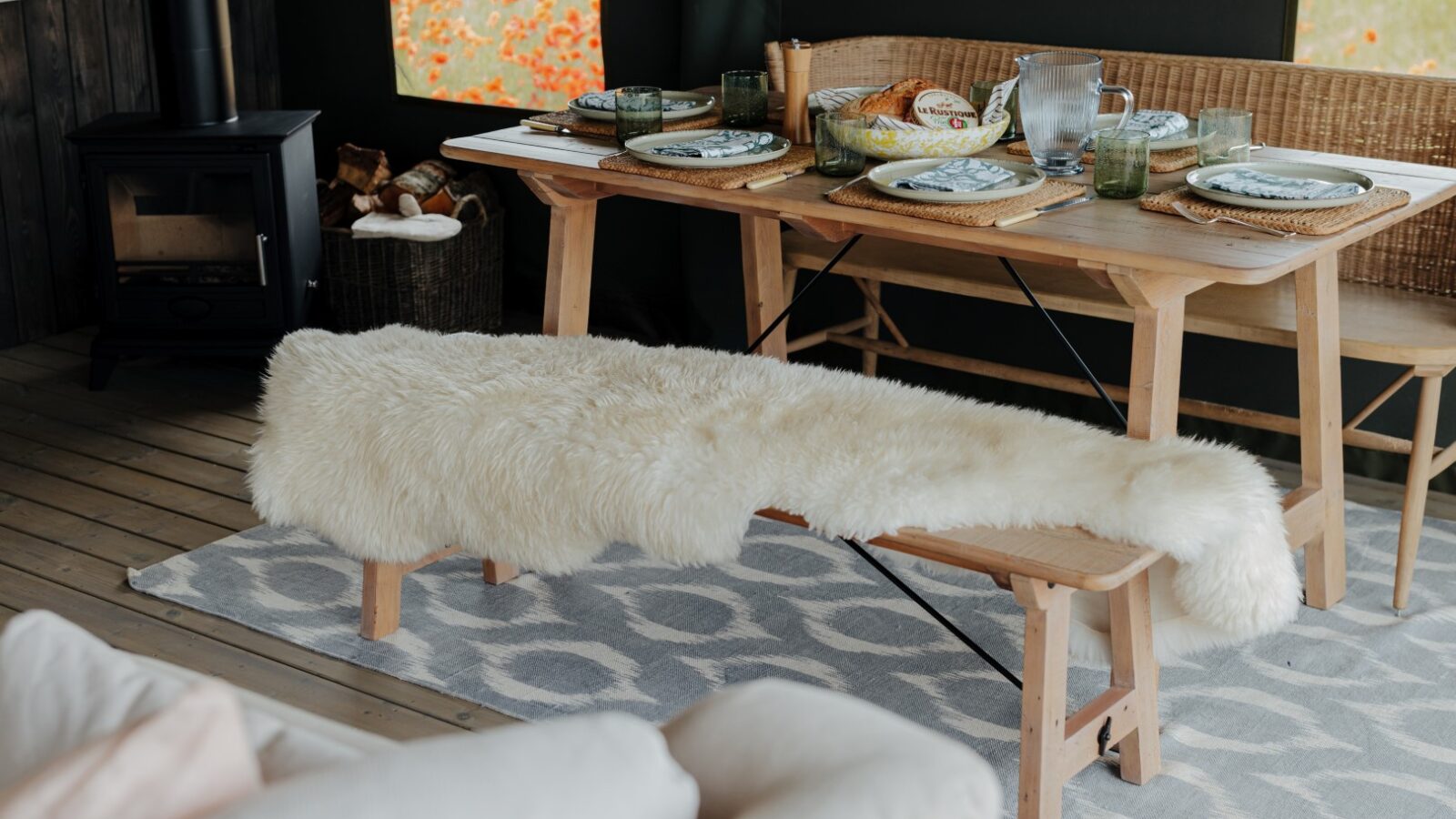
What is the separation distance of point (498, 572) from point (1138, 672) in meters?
1.24

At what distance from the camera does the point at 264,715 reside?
1081 millimetres

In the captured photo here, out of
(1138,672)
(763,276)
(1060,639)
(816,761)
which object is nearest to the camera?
(816,761)

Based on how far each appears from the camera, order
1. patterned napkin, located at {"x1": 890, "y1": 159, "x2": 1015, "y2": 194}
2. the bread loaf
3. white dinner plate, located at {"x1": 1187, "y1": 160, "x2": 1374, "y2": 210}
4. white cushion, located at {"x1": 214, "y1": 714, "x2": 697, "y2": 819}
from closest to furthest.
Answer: white cushion, located at {"x1": 214, "y1": 714, "x2": 697, "y2": 819} < white dinner plate, located at {"x1": 1187, "y1": 160, "x2": 1374, "y2": 210} < patterned napkin, located at {"x1": 890, "y1": 159, "x2": 1015, "y2": 194} < the bread loaf

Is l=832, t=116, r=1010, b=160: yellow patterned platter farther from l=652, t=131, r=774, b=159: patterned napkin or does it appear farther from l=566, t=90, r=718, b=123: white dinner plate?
l=566, t=90, r=718, b=123: white dinner plate

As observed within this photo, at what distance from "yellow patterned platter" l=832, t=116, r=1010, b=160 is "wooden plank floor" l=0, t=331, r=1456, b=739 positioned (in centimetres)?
117

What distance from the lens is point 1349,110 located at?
3102 mm

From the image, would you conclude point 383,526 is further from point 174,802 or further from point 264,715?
point 174,802

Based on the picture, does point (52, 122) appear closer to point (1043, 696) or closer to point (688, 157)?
point (688, 157)

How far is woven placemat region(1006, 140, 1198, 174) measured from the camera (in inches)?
104

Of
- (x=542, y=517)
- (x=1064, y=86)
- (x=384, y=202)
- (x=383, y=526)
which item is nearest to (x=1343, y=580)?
(x=1064, y=86)

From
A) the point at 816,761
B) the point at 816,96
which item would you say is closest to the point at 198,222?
the point at 816,96

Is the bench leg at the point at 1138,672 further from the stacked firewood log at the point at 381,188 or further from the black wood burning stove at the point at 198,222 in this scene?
the stacked firewood log at the point at 381,188

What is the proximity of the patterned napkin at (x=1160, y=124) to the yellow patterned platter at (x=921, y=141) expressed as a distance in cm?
27

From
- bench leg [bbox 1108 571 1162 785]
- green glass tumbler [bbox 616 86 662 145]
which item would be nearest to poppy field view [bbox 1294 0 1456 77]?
green glass tumbler [bbox 616 86 662 145]
